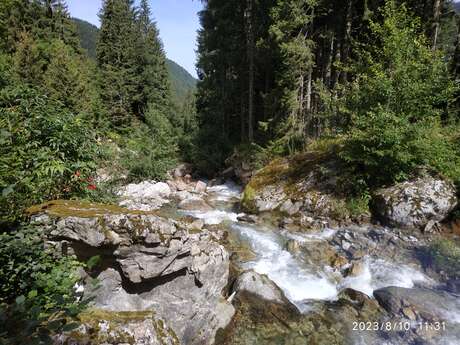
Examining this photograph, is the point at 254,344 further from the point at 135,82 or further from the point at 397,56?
the point at 135,82

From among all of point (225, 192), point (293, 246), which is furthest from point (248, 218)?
point (225, 192)

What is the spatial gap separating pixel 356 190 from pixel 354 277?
4257 millimetres

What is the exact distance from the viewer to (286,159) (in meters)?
14.5

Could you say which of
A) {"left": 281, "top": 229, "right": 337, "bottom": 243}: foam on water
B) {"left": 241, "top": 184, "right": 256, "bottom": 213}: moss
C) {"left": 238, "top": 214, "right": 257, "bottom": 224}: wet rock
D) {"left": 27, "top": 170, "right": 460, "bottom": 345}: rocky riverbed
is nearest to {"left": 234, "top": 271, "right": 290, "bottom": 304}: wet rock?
{"left": 27, "top": 170, "right": 460, "bottom": 345}: rocky riverbed

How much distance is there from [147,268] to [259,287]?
2870mm

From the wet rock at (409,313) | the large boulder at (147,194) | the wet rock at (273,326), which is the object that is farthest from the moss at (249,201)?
the wet rock at (409,313)

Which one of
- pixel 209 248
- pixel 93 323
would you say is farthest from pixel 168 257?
pixel 93 323

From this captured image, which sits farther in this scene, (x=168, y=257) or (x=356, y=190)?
(x=356, y=190)

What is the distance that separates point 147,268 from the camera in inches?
180

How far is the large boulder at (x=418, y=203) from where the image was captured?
9.23 metres

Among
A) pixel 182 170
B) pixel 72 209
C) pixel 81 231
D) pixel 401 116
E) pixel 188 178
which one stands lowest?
pixel 188 178

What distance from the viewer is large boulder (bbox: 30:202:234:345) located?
3.81m

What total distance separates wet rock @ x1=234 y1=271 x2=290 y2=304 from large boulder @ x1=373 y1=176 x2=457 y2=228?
17.5 feet

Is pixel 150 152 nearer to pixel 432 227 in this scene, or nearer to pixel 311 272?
pixel 311 272
